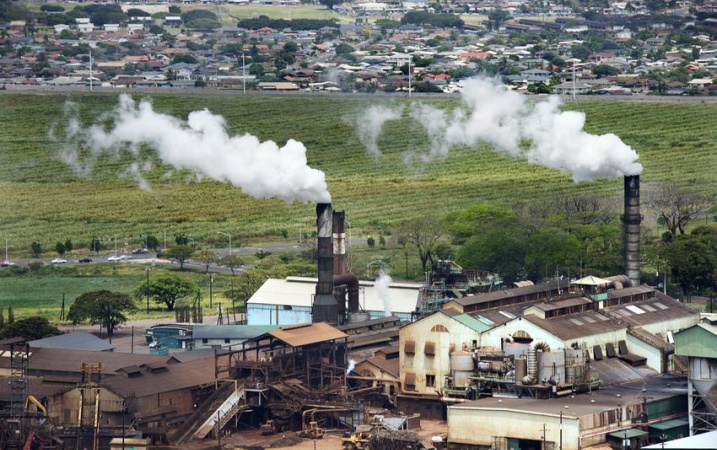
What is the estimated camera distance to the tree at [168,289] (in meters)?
105

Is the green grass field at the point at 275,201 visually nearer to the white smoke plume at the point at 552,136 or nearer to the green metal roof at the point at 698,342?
the white smoke plume at the point at 552,136

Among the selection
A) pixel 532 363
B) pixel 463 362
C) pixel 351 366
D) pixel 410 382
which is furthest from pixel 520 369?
pixel 351 366

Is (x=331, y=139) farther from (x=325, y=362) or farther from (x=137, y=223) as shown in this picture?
(x=325, y=362)

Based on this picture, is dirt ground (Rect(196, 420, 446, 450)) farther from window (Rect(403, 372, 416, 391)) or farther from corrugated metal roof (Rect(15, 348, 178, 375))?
corrugated metal roof (Rect(15, 348, 178, 375))

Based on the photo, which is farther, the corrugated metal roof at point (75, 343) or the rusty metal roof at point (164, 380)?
the corrugated metal roof at point (75, 343)

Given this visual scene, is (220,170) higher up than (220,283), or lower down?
higher up

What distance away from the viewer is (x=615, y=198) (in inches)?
5192

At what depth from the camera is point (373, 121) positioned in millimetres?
173000

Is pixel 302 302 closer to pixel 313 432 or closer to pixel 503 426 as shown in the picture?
pixel 313 432

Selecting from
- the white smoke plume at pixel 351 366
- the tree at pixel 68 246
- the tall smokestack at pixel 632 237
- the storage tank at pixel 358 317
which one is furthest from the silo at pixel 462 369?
the tree at pixel 68 246

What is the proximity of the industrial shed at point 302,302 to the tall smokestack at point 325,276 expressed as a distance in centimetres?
665

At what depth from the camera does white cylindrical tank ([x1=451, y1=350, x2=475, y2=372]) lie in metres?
72.8

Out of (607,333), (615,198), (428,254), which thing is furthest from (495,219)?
(607,333)

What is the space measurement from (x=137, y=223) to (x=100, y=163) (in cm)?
1911
